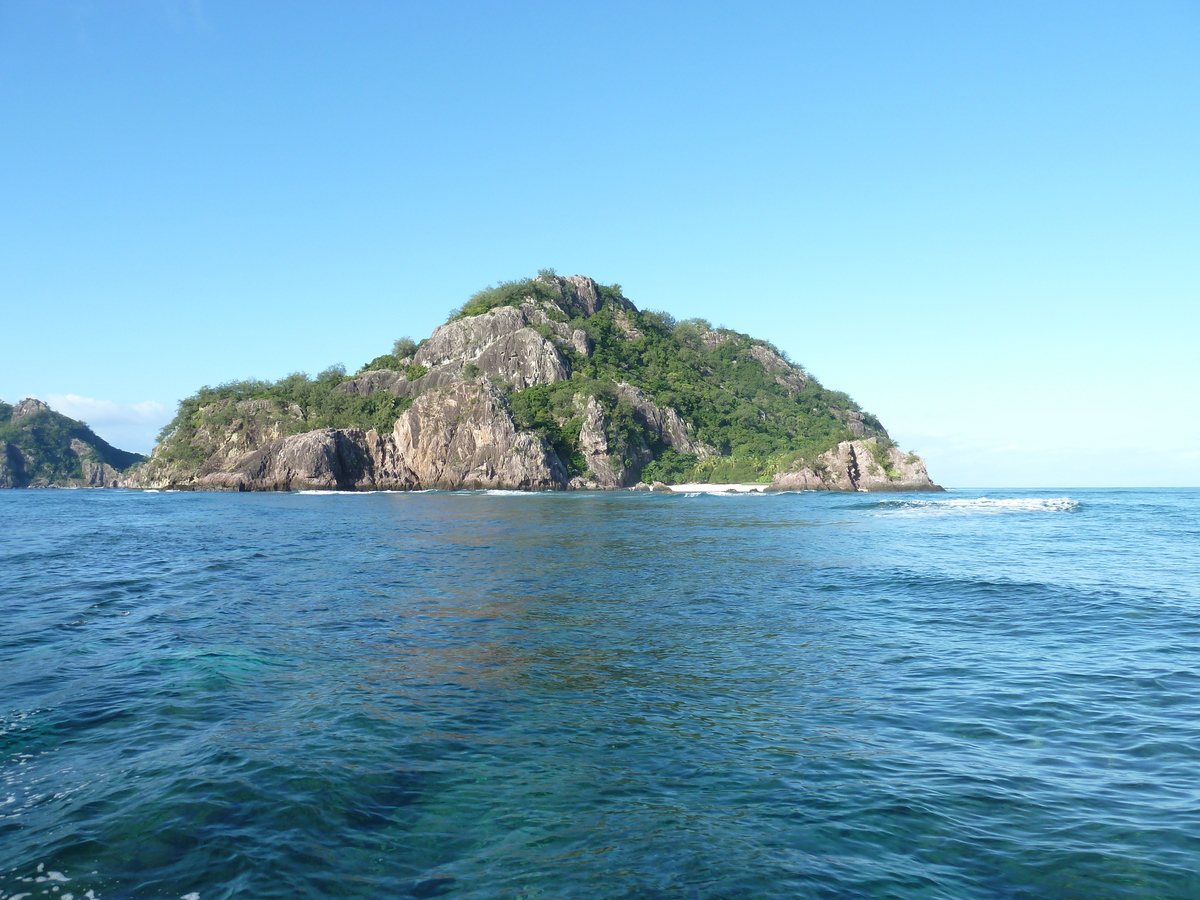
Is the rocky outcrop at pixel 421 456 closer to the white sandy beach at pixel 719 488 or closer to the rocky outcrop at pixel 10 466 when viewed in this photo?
the white sandy beach at pixel 719 488

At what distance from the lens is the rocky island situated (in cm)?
9725

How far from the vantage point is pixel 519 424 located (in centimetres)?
10312

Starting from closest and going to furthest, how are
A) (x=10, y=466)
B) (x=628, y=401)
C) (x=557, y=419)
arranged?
(x=557, y=419), (x=628, y=401), (x=10, y=466)

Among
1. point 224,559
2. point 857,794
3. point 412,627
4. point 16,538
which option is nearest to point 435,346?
point 16,538

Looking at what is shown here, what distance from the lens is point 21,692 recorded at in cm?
907

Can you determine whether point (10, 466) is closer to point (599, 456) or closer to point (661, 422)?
point (599, 456)

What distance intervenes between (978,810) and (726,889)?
2793 millimetres

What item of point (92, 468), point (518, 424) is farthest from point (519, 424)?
point (92, 468)

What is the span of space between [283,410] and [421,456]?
2999 centimetres

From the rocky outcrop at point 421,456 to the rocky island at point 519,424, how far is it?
22 centimetres

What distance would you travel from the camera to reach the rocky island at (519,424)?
97.2 m

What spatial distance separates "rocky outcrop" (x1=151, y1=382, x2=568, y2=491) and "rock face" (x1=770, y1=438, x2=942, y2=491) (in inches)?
1378

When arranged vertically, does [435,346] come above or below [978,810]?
above

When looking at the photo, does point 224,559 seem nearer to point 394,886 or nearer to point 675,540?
point 675,540
